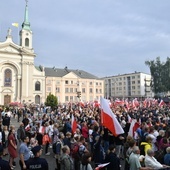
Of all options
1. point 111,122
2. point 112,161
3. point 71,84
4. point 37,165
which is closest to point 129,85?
point 71,84

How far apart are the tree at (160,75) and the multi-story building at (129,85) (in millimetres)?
35588

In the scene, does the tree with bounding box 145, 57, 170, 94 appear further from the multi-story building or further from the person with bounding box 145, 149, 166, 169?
the person with bounding box 145, 149, 166, 169

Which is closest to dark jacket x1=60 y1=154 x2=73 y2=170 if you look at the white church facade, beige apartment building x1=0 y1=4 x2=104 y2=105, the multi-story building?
beige apartment building x1=0 y1=4 x2=104 y2=105

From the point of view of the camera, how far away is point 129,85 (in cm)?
11069

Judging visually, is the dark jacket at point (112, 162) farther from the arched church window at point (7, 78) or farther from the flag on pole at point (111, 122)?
the arched church window at point (7, 78)

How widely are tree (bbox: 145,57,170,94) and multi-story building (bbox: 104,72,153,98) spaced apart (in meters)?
35.6

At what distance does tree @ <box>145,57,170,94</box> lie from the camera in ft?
208

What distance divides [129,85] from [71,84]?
42825 mm

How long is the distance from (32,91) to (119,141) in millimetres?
54527

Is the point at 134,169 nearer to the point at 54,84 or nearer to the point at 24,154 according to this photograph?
the point at 24,154

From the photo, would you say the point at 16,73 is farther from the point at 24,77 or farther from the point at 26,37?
the point at 26,37

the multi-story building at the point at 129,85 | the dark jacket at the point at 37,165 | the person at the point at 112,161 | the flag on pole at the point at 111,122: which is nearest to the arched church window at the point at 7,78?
the multi-story building at the point at 129,85

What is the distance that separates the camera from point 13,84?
200ft

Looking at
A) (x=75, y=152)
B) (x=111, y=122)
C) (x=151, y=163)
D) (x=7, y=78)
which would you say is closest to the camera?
(x=151, y=163)
